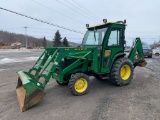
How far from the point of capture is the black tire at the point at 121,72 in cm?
739

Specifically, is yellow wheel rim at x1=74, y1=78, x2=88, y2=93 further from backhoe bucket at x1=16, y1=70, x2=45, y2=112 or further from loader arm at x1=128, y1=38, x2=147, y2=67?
loader arm at x1=128, y1=38, x2=147, y2=67

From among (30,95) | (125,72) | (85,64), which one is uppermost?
(85,64)

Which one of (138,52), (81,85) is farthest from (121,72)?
(81,85)

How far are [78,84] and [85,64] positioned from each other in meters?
0.92

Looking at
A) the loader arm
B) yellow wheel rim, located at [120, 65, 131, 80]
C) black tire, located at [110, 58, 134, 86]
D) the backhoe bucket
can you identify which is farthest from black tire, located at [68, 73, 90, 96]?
the loader arm

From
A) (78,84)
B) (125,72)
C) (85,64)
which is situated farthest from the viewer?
(125,72)

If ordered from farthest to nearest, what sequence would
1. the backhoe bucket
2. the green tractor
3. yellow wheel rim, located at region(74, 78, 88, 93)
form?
yellow wheel rim, located at region(74, 78, 88, 93), the green tractor, the backhoe bucket

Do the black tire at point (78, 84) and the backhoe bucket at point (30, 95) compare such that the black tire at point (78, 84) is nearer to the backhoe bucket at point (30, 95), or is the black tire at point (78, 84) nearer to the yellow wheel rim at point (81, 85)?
the yellow wheel rim at point (81, 85)

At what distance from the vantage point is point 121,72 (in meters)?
7.88

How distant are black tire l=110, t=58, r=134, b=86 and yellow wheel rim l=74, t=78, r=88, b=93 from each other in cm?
135

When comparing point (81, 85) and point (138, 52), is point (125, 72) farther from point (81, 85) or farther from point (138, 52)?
point (81, 85)

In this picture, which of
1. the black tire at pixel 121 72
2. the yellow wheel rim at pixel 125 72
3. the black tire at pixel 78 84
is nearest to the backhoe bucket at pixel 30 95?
the black tire at pixel 78 84

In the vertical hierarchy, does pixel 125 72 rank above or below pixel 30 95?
above

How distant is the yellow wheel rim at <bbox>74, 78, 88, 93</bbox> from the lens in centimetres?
640
